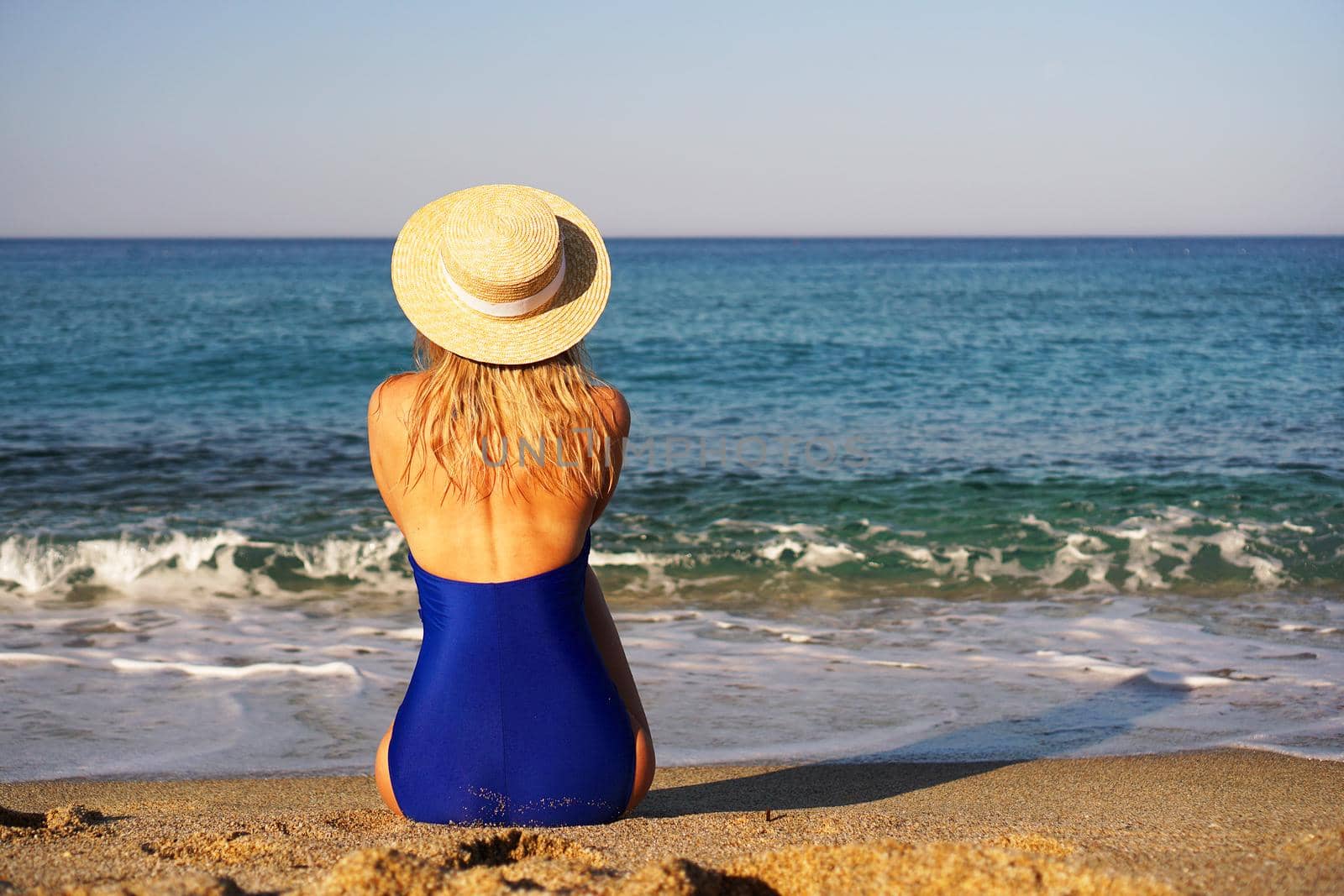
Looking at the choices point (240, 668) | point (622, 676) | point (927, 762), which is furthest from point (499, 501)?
point (240, 668)

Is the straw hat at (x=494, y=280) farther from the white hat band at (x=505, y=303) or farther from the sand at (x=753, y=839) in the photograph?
the sand at (x=753, y=839)

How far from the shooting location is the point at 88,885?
1940mm

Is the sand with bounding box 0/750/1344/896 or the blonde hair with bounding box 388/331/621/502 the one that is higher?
the blonde hair with bounding box 388/331/621/502

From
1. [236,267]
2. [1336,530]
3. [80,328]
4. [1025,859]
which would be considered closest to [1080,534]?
[1336,530]

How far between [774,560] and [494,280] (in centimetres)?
496

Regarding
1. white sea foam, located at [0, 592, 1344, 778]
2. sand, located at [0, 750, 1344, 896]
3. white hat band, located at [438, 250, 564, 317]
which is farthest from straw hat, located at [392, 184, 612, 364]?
white sea foam, located at [0, 592, 1344, 778]

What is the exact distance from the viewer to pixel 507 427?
92.0 inches

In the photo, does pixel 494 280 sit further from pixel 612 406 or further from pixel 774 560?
pixel 774 560

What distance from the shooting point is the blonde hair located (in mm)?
2316

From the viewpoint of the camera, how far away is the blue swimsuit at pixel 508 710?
236 cm

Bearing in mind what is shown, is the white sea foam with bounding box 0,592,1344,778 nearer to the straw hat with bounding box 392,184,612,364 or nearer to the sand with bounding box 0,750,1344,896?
the sand with bounding box 0,750,1344,896

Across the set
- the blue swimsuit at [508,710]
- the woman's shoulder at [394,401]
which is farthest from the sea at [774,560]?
the woman's shoulder at [394,401]

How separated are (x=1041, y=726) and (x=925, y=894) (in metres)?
2.55

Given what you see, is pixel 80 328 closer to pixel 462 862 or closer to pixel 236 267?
pixel 462 862
